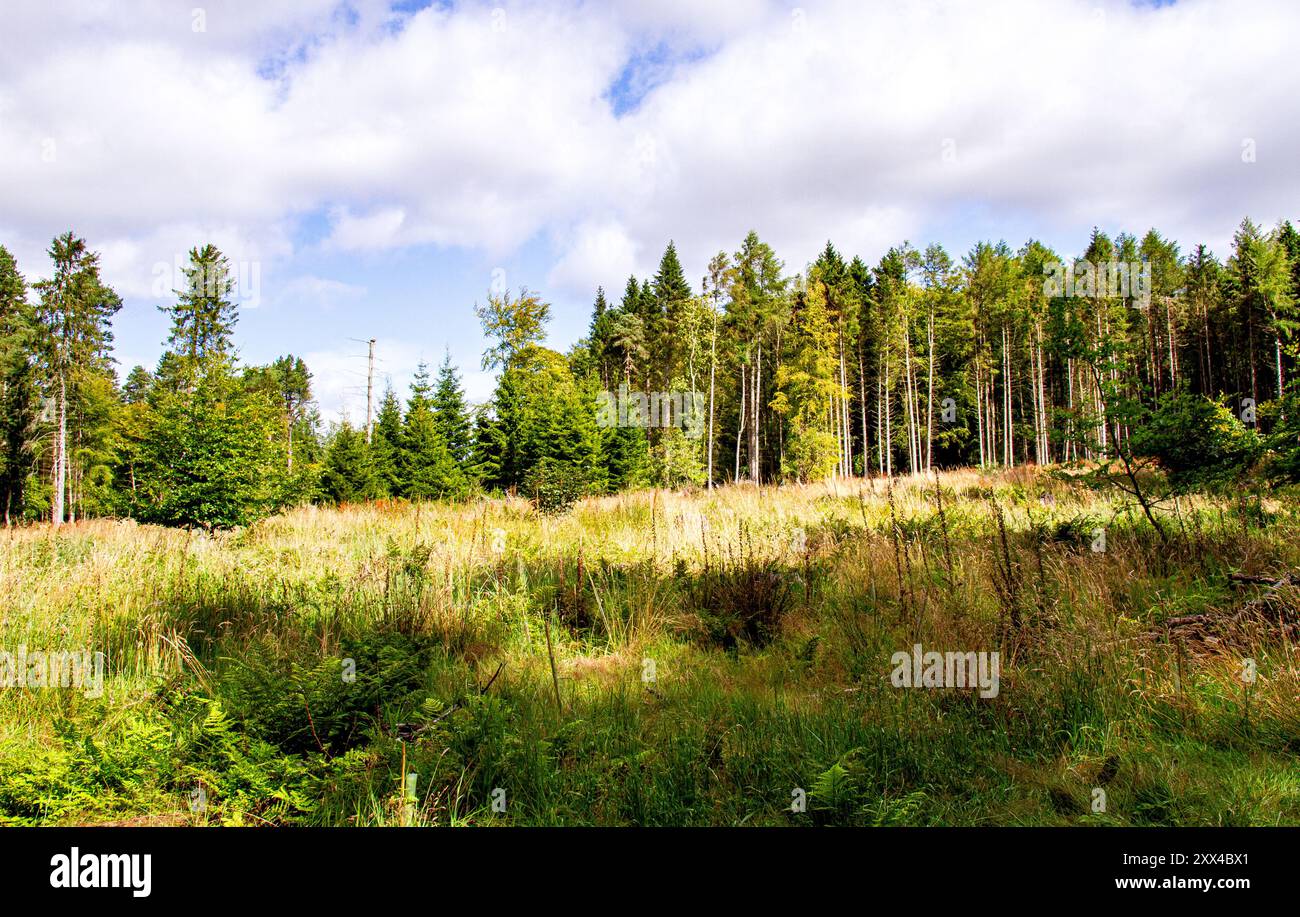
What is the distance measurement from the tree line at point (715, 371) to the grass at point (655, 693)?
729 centimetres

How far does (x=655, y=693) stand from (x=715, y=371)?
35.2m

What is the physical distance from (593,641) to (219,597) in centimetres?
337

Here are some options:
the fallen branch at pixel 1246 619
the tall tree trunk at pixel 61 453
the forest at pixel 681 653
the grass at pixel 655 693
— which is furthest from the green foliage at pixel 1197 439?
the tall tree trunk at pixel 61 453

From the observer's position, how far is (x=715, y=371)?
38.0 m

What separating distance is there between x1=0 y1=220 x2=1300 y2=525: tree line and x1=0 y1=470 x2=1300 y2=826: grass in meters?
7.29

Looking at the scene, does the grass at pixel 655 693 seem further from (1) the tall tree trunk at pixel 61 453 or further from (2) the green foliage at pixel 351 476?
(1) the tall tree trunk at pixel 61 453

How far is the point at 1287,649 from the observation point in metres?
3.65

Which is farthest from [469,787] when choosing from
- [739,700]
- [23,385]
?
[23,385]

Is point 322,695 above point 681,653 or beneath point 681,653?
above

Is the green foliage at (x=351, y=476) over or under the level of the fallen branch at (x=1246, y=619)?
over

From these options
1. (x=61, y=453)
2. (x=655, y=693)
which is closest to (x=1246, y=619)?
(x=655, y=693)

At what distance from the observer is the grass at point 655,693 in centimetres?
251

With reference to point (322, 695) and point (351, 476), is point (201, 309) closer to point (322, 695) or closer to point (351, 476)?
point (351, 476)
